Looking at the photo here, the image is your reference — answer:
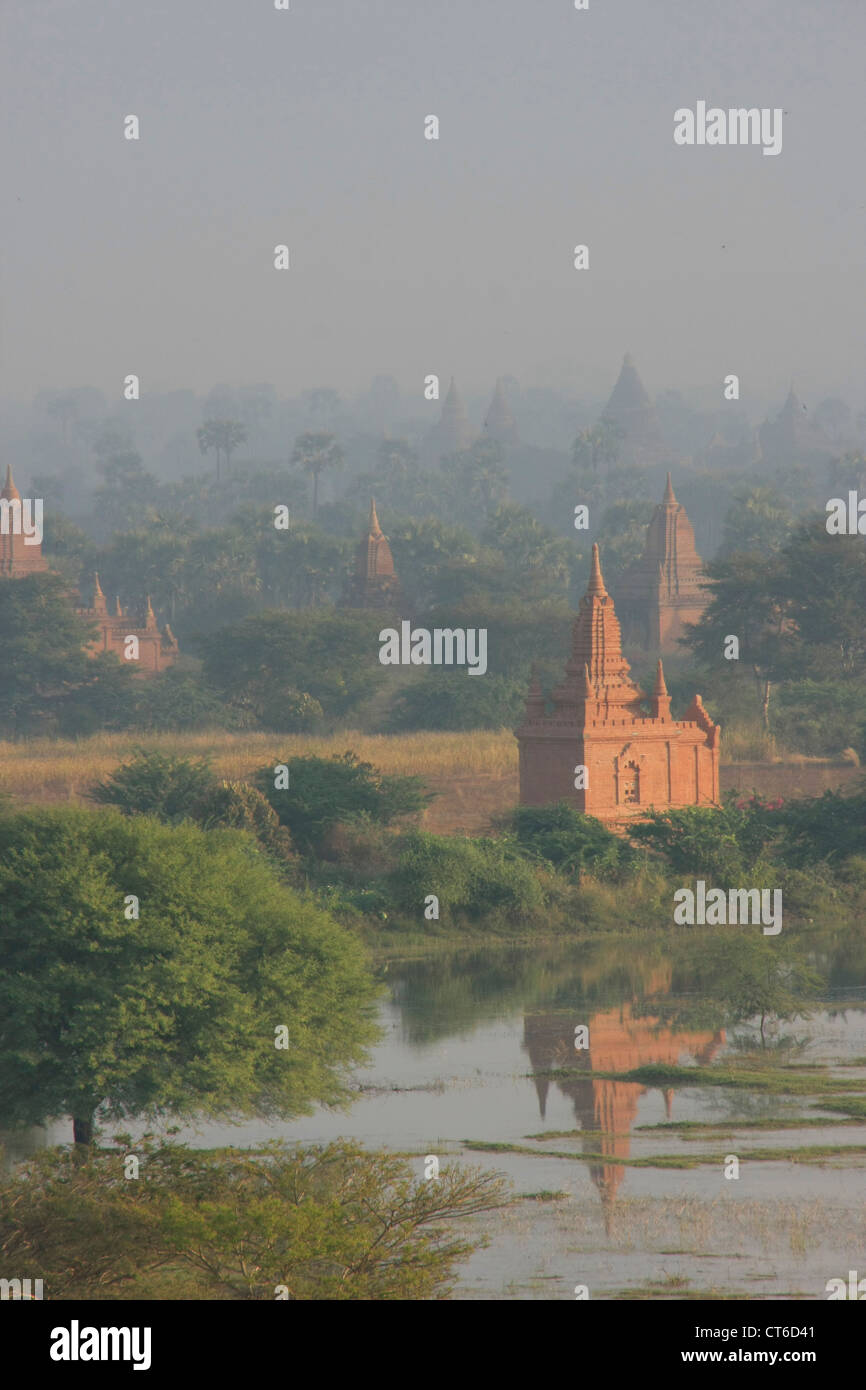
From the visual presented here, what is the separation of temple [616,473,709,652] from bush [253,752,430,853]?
4201 cm

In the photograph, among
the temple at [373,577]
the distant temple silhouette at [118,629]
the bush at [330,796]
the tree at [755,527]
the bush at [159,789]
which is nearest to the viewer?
the bush at [159,789]

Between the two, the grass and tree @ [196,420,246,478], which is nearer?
the grass

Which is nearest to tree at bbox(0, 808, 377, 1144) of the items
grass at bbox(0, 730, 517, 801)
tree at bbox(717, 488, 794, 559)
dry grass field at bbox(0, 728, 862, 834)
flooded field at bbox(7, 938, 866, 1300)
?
flooded field at bbox(7, 938, 866, 1300)

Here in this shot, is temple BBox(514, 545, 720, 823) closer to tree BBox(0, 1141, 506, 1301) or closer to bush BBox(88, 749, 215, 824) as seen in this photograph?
bush BBox(88, 749, 215, 824)

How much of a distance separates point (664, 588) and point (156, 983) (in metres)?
61.9

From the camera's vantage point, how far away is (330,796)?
36250 millimetres

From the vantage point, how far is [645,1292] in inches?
628

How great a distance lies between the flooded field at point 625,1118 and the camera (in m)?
17.1

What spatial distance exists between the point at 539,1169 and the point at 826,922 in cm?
1394

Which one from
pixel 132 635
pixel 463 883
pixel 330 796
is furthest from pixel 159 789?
pixel 132 635

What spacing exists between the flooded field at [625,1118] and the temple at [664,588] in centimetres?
4864

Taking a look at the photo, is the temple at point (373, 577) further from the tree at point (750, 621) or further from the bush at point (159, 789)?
the bush at point (159, 789)

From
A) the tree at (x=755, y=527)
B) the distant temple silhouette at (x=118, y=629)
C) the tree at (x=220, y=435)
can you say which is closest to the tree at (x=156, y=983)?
the distant temple silhouette at (x=118, y=629)

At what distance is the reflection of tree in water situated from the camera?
21.0 m
